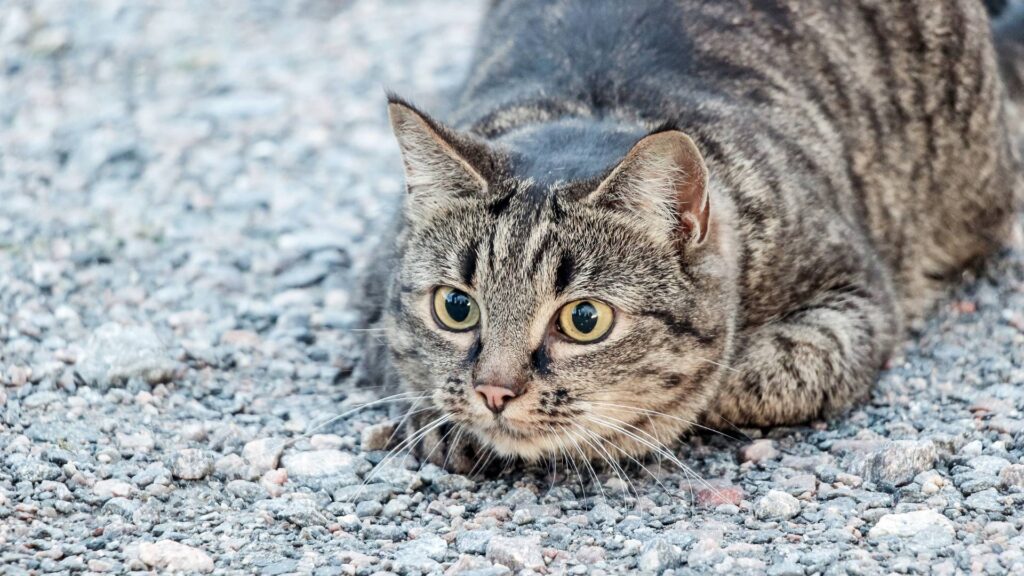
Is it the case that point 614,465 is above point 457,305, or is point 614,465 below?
below

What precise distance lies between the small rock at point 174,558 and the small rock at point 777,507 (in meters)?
1.54

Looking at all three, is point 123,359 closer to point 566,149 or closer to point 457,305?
point 457,305

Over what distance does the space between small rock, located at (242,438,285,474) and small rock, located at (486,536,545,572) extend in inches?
33.3

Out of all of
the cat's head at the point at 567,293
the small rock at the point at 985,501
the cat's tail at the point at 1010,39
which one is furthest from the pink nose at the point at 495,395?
the cat's tail at the point at 1010,39

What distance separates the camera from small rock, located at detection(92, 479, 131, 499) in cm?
350

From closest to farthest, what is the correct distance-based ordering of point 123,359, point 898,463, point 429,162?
point 898,463
point 429,162
point 123,359

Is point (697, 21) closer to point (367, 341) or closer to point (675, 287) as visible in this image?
point (675, 287)

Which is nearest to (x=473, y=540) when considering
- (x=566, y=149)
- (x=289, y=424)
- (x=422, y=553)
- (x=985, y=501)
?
(x=422, y=553)

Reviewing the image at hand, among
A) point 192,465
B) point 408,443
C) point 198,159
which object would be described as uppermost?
point 192,465

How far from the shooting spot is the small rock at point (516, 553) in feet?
10.7

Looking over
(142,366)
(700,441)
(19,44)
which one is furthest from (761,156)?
(19,44)

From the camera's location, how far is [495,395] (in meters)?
3.45

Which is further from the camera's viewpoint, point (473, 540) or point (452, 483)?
point (452, 483)

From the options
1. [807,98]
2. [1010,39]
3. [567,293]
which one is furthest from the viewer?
[1010,39]
